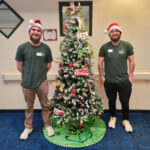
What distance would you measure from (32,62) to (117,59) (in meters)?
1.30

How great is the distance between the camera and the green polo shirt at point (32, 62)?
229 cm

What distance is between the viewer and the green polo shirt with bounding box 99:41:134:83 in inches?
97.9

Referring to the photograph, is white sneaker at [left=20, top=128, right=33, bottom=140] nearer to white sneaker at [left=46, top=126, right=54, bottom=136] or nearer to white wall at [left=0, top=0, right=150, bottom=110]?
white sneaker at [left=46, top=126, right=54, bottom=136]

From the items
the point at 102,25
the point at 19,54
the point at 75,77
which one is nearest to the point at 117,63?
the point at 75,77

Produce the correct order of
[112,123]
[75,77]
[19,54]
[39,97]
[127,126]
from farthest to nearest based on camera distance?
[112,123] < [127,126] < [39,97] < [75,77] < [19,54]

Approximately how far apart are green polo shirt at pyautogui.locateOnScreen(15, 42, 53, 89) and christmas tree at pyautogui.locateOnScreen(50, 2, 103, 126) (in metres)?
0.29

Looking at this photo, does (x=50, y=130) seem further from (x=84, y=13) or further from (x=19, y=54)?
(x=84, y=13)

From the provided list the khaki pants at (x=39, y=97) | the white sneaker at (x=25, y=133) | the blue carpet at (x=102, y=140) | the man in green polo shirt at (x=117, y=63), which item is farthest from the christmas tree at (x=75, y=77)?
the white sneaker at (x=25, y=133)

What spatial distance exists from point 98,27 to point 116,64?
87cm

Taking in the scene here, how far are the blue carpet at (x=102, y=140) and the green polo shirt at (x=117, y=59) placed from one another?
36.1 inches

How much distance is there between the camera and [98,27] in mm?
2938

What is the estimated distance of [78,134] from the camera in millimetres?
Answer: 2629

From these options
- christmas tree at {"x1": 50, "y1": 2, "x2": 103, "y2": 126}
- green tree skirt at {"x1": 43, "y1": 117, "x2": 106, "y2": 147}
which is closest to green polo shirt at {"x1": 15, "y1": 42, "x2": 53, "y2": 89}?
christmas tree at {"x1": 50, "y1": 2, "x2": 103, "y2": 126}

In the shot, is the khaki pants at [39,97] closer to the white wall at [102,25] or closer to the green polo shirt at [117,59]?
the white wall at [102,25]
